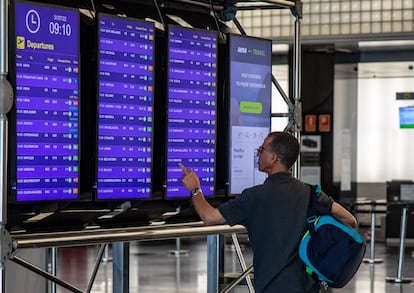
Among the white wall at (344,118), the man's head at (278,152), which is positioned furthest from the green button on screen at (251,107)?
the white wall at (344,118)

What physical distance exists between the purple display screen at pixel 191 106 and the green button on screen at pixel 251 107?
0.90 feet

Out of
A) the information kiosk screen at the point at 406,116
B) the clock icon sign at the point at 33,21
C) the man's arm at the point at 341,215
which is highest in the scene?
the clock icon sign at the point at 33,21

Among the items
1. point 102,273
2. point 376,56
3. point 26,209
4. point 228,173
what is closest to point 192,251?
point 102,273

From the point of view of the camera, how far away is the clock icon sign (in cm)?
418

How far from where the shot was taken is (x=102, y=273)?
1162 cm

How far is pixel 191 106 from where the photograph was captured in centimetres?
499

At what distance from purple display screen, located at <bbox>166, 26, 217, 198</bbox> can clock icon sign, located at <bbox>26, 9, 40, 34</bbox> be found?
878mm

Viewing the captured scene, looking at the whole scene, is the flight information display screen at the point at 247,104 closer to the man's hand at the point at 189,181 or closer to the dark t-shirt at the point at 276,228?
the man's hand at the point at 189,181

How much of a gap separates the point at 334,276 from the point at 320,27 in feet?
24.7

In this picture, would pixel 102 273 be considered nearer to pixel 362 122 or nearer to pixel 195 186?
pixel 362 122

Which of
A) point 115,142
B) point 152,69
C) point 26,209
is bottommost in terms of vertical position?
point 26,209

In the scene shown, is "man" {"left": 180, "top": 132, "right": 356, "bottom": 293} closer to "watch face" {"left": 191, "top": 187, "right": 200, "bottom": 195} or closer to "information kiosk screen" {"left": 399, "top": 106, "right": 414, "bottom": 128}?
"watch face" {"left": 191, "top": 187, "right": 200, "bottom": 195}

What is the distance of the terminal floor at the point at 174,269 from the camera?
10047 millimetres

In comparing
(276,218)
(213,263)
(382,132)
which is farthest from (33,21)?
(382,132)
